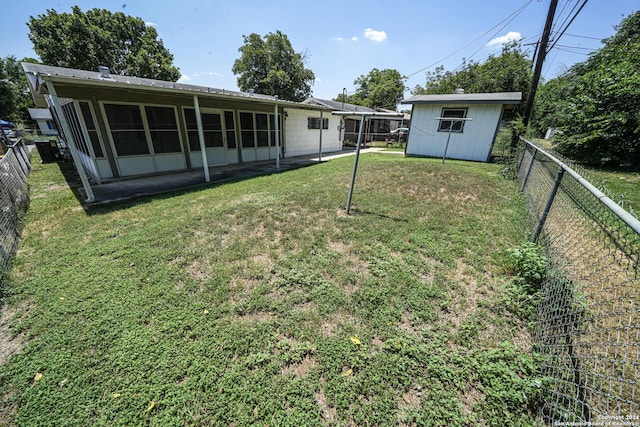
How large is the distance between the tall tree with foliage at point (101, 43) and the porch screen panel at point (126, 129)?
21.8 metres

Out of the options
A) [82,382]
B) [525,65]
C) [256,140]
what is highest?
[525,65]

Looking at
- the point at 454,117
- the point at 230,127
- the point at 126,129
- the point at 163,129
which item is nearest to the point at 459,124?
the point at 454,117

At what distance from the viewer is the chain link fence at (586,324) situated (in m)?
1.58

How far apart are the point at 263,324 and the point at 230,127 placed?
370 inches

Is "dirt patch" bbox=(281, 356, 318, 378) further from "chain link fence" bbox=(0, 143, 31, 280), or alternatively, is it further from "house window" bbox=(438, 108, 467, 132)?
"house window" bbox=(438, 108, 467, 132)

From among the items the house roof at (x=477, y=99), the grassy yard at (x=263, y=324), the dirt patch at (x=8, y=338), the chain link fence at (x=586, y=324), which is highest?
the house roof at (x=477, y=99)

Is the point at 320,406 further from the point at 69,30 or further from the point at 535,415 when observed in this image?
the point at 69,30

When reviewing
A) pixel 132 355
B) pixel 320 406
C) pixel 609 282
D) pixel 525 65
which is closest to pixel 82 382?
pixel 132 355

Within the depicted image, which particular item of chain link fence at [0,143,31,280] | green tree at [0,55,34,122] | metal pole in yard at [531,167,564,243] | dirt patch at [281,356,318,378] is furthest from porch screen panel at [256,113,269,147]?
green tree at [0,55,34,122]

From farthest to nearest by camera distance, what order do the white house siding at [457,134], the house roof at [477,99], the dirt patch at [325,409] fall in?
the white house siding at [457,134]
the house roof at [477,99]
the dirt patch at [325,409]

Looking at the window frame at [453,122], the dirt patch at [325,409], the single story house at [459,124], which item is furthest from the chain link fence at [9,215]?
the window frame at [453,122]

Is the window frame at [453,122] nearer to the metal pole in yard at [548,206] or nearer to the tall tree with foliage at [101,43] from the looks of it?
the metal pole in yard at [548,206]

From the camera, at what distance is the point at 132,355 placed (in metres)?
2.06

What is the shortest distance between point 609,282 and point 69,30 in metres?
34.6
